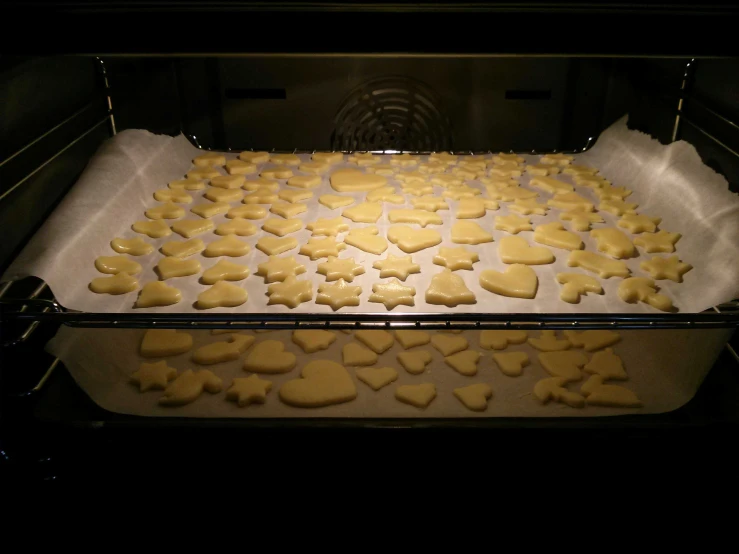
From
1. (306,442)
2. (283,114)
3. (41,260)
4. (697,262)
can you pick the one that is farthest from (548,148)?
(41,260)

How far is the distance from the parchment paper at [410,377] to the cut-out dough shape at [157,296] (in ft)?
0.19

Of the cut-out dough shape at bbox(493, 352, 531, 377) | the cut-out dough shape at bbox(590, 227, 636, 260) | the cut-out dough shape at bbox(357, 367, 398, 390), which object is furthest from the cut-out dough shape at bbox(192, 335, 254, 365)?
the cut-out dough shape at bbox(590, 227, 636, 260)

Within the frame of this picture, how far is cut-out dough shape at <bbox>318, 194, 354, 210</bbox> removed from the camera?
4.93 feet

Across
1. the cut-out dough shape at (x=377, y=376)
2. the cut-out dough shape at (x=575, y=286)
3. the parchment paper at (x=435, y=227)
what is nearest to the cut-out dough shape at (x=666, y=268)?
the parchment paper at (x=435, y=227)

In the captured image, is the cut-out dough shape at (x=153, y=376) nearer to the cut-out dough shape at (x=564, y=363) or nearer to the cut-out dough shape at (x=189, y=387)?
the cut-out dough shape at (x=189, y=387)

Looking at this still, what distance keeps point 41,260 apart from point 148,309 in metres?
0.21

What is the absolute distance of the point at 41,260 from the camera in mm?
1123

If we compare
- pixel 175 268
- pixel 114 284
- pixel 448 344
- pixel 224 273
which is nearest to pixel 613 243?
pixel 448 344

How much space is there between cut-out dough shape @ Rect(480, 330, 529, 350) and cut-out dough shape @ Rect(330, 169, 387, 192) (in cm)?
57

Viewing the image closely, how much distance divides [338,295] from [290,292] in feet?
0.30

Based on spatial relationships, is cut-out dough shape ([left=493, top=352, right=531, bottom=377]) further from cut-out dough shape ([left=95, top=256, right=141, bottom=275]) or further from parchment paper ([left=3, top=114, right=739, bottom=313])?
cut-out dough shape ([left=95, top=256, right=141, bottom=275])

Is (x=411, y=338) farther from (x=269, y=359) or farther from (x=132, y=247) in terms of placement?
(x=132, y=247)

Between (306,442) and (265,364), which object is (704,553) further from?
(265,364)

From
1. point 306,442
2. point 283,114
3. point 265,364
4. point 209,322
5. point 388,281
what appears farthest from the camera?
point 283,114
